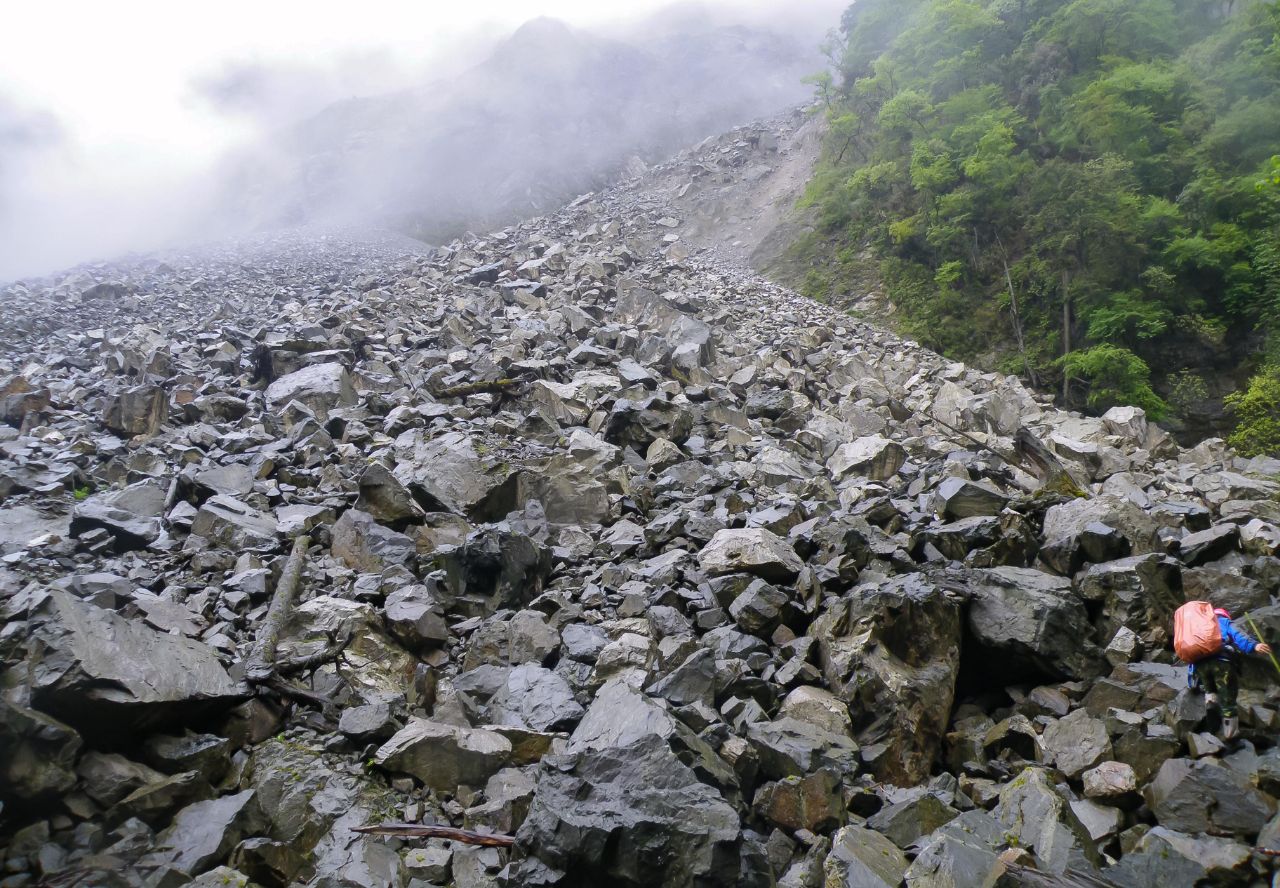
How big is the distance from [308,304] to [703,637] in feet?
59.6

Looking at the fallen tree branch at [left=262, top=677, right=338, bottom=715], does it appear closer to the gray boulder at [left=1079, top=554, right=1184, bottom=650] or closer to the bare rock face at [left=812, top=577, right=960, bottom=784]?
the bare rock face at [left=812, top=577, right=960, bottom=784]

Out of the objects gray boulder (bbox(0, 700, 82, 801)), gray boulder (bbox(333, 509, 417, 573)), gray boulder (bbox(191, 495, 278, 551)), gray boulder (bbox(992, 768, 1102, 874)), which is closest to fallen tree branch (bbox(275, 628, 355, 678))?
gray boulder (bbox(333, 509, 417, 573))

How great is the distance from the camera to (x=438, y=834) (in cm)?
408

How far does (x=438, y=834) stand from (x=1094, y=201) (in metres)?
24.4

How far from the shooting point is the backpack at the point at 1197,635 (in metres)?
5.11

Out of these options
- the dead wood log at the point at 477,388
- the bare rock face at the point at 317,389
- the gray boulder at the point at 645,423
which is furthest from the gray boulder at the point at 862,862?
the bare rock face at the point at 317,389

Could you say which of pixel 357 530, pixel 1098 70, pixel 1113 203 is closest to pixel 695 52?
pixel 1098 70

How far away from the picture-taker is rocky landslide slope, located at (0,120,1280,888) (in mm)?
3857

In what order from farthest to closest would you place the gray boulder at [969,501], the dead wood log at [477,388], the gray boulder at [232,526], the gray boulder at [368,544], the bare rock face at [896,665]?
the dead wood log at [477,388] → the gray boulder at [969,501] → the gray boulder at [232,526] → the gray boulder at [368,544] → the bare rock face at [896,665]

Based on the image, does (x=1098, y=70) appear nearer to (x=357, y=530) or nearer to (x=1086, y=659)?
(x=1086, y=659)

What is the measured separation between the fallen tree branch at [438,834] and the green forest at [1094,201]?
1959 cm

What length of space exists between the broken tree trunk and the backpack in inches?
278

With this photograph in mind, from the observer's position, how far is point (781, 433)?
13.4 m

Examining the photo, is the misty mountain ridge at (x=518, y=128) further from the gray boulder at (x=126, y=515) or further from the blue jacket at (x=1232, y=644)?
the blue jacket at (x=1232, y=644)
